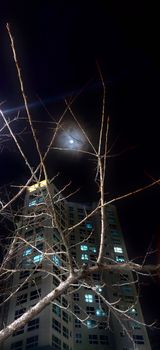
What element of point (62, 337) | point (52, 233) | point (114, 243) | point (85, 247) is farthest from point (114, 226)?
point (62, 337)

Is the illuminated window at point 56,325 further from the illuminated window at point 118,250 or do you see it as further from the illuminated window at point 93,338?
the illuminated window at point 118,250

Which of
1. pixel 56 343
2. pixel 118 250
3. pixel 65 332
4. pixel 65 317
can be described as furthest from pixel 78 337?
pixel 118 250

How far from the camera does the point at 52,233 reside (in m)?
57.9

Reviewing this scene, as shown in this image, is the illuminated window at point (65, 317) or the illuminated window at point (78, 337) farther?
the illuminated window at point (65, 317)

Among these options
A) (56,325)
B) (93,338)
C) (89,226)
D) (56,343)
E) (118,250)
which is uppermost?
(89,226)

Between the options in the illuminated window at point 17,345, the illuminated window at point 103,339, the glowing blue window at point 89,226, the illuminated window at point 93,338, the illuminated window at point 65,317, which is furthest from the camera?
the glowing blue window at point 89,226

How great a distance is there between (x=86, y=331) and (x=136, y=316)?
382 inches

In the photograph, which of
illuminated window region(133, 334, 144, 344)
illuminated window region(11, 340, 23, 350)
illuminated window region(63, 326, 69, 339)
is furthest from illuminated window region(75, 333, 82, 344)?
illuminated window region(11, 340, 23, 350)

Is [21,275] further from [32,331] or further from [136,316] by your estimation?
[136,316]

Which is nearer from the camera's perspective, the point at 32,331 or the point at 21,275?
the point at 32,331

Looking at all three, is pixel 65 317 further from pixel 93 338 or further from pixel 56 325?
pixel 93 338

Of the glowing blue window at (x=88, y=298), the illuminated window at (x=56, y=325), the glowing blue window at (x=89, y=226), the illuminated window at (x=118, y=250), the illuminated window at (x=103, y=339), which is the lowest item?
the illuminated window at (x=103, y=339)

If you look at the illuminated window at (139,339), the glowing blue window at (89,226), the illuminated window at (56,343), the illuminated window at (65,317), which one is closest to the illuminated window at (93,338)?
the illuminated window at (65,317)

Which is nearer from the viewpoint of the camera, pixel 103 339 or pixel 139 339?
pixel 139 339
